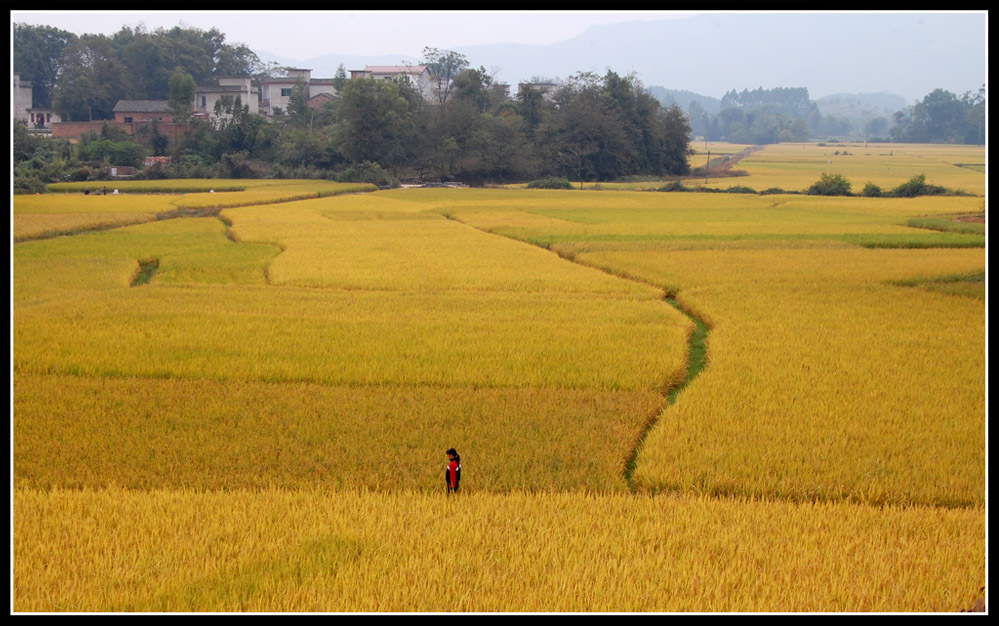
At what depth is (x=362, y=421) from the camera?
651 cm

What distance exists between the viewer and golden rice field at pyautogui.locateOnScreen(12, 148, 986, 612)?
3.77 meters

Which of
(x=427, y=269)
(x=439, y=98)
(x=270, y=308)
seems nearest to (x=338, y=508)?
(x=270, y=308)

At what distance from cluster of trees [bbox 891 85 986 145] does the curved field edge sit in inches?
3168

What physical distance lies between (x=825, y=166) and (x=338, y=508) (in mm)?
60774

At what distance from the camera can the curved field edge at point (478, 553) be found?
140 inches

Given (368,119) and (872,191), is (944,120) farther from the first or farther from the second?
(368,119)

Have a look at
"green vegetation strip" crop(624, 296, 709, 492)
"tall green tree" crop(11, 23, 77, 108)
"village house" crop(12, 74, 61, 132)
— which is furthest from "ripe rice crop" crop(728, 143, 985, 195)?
"tall green tree" crop(11, 23, 77, 108)

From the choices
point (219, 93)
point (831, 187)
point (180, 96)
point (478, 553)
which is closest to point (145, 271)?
point (478, 553)

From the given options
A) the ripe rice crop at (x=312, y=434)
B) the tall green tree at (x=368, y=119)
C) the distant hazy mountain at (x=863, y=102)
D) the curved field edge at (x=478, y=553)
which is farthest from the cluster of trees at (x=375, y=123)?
the distant hazy mountain at (x=863, y=102)

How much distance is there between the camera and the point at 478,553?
4.02 metres

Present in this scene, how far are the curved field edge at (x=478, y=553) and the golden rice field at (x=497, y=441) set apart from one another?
0.02 meters

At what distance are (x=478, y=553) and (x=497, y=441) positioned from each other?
6.83ft

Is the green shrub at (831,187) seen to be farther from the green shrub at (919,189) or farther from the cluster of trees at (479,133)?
the cluster of trees at (479,133)

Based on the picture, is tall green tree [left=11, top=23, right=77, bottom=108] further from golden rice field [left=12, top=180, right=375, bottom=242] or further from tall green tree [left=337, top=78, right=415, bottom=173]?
tall green tree [left=337, top=78, right=415, bottom=173]
